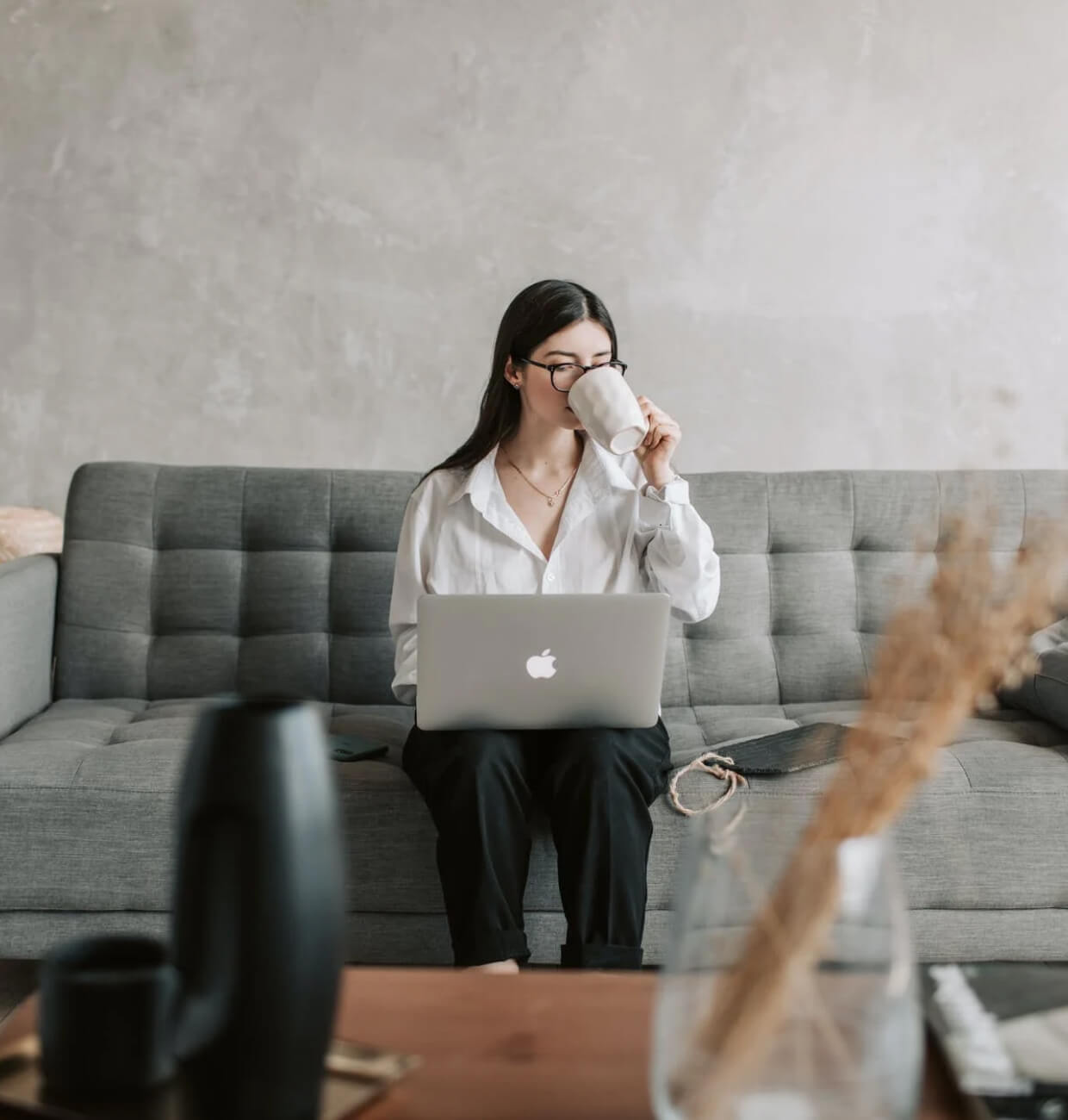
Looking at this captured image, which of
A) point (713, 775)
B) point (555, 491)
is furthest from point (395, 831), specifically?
point (555, 491)

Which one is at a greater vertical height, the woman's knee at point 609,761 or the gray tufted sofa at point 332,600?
the gray tufted sofa at point 332,600

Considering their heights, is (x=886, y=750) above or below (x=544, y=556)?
below

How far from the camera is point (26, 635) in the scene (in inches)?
86.7

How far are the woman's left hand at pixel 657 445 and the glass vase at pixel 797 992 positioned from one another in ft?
4.67

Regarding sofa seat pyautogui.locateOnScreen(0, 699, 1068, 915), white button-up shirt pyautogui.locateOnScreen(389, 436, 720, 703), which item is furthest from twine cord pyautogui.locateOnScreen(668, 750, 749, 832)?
white button-up shirt pyautogui.locateOnScreen(389, 436, 720, 703)

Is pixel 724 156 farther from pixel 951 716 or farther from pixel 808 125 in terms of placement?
pixel 951 716

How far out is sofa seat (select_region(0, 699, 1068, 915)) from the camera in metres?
1.79

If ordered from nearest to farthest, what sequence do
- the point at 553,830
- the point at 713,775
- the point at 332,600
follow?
the point at 553,830
the point at 713,775
the point at 332,600

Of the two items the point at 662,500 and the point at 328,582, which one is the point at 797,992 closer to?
the point at 662,500

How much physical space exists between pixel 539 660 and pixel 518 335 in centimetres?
74

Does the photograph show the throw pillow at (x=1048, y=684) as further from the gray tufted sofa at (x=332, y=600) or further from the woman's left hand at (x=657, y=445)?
the woman's left hand at (x=657, y=445)

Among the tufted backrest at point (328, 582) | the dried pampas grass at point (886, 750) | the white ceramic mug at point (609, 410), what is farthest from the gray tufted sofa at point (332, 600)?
the dried pampas grass at point (886, 750)

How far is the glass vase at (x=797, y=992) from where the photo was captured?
0.63 meters

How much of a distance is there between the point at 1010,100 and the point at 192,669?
2.45m
